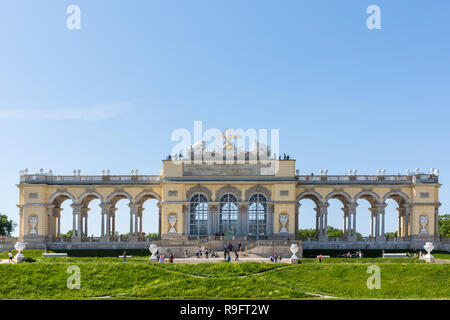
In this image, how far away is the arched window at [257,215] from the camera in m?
69.9

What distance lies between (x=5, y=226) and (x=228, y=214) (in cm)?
5170

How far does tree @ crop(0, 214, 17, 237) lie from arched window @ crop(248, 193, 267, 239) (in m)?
52.7

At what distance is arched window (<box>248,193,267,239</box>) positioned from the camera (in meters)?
69.9

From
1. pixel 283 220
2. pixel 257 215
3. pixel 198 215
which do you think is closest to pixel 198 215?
pixel 198 215

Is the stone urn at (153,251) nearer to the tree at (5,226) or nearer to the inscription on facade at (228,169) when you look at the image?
the inscription on facade at (228,169)

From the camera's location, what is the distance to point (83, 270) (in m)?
42.2

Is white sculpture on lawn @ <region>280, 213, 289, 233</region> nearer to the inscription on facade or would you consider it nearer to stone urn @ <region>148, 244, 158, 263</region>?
the inscription on facade

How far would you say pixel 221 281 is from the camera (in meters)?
38.6

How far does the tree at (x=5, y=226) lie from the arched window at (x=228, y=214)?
164ft

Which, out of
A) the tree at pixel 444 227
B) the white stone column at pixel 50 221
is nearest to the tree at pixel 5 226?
the white stone column at pixel 50 221

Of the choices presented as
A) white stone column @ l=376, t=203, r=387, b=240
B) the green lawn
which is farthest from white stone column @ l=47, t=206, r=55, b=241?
white stone column @ l=376, t=203, r=387, b=240
